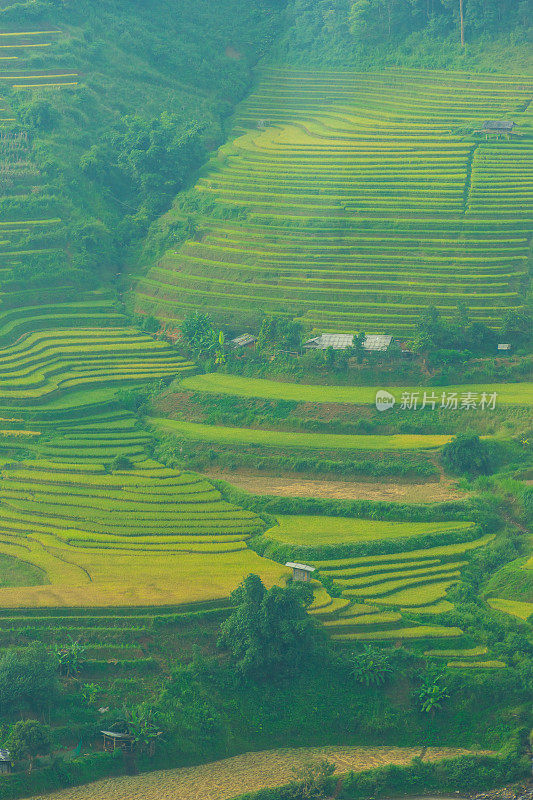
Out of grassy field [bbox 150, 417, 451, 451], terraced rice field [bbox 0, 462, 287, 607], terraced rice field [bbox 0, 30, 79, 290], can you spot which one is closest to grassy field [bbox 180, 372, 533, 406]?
grassy field [bbox 150, 417, 451, 451]

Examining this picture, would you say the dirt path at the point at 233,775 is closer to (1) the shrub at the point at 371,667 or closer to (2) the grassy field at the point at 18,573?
(1) the shrub at the point at 371,667

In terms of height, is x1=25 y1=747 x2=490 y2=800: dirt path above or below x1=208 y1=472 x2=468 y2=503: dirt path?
below

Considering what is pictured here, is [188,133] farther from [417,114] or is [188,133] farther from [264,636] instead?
[264,636]

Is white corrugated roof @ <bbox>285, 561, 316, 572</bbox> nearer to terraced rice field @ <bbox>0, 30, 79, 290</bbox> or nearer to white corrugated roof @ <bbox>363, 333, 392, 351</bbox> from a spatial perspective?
white corrugated roof @ <bbox>363, 333, 392, 351</bbox>

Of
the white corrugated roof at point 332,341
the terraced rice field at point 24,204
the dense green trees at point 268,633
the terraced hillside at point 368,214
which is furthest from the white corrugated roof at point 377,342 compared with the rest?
the dense green trees at point 268,633

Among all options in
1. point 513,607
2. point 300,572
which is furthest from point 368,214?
point 513,607

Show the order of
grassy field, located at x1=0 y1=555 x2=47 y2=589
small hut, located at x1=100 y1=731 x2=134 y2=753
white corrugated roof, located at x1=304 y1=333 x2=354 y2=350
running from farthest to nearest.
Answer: white corrugated roof, located at x1=304 y1=333 x2=354 y2=350 → grassy field, located at x1=0 y1=555 x2=47 y2=589 → small hut, located at x1=100 y1=731 x2=134 y2=753

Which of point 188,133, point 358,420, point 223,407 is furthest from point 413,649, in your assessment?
point 188,133
